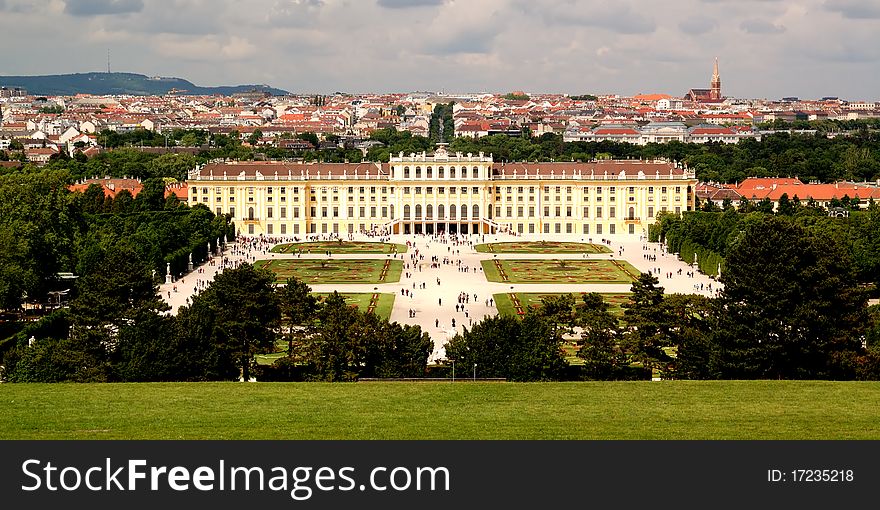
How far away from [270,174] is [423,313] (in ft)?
154

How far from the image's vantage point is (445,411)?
2503cm

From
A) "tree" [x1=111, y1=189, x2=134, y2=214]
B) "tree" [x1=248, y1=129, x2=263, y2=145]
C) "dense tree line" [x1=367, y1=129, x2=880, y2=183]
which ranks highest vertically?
"tree" [x1=248, y1=129, x2=263, y2=145]

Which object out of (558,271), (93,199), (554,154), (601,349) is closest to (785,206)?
(558,271)

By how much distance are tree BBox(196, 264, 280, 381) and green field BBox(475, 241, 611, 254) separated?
146 feet

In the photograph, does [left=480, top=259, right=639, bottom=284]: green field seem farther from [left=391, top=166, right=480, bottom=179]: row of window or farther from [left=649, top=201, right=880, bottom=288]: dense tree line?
[left=391, top=166, right=480, bottom=179]: row of window

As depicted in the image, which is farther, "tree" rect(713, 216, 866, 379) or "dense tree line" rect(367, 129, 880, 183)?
"dense tree line" rect(367, 129, 880, 183)

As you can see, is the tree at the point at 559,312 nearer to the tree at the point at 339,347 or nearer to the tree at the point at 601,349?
the tree at the point at 601,349

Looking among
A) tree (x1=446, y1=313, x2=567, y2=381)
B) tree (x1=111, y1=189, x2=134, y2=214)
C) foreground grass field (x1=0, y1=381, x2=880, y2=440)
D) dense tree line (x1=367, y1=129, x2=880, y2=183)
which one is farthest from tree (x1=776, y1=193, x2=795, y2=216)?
foreground grass field (x1=0, y1=381, x2=880, y2=440)

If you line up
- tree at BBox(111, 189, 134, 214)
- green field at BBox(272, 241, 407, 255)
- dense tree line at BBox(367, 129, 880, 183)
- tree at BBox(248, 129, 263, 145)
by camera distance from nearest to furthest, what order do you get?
1. green field at BBox(272, 241, 407, 255)
2. tree at BBox(111, 189, 134, 214)
3. dense tree line at BBox(367, 129, 880, 183)
4. tree at BBox(248, 129, 263, 145)

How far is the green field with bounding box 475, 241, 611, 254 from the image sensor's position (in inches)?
3219

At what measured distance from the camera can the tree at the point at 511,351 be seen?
32.4 meters

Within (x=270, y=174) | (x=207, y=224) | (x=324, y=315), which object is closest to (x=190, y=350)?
(x=324, y=315)

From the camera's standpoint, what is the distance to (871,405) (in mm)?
25828

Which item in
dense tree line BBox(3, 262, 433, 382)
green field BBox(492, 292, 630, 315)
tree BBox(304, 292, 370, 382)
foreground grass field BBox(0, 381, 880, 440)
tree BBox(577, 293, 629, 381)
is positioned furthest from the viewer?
green field BBox(492, 292, 630, 315)
